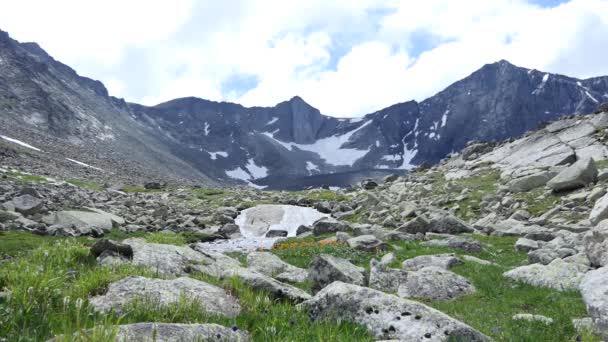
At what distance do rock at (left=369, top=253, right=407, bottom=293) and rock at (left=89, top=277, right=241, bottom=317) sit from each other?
23.2 ft

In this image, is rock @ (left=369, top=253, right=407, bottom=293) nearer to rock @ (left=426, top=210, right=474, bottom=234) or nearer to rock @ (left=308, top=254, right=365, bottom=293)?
rock @ (left=308, top=254, right=365, bottom=293)

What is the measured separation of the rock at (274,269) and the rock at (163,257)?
3219 millimetres

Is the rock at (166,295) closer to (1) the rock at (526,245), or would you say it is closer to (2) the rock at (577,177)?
(1) the rock at (526,245)

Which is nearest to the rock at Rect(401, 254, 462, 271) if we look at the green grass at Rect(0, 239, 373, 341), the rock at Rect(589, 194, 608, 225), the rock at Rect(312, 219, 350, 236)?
the rock at Rect(589, 194, 608, 225)

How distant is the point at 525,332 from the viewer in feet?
27.0

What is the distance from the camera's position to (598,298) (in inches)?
310

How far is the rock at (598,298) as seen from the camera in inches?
299

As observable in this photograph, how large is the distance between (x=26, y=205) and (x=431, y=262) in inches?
1315

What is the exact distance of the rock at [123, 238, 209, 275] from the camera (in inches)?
467

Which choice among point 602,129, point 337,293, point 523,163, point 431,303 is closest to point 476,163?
point 523,163

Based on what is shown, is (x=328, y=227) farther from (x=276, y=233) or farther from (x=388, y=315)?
(x=388, y=315)

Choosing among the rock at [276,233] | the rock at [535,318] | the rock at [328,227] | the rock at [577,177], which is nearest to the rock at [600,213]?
the rock at [535,318]

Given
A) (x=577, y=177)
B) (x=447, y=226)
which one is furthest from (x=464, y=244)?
(x=577, y=177)

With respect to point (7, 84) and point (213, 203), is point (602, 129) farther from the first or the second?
point (7, 84)
